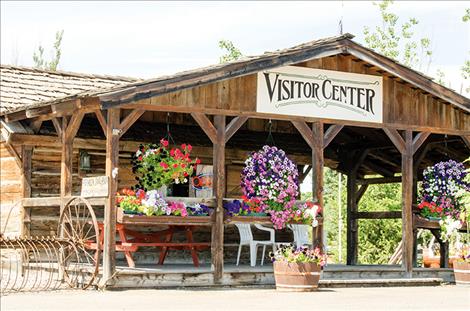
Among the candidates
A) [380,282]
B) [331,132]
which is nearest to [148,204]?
[331,132]

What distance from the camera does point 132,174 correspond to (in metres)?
18.9

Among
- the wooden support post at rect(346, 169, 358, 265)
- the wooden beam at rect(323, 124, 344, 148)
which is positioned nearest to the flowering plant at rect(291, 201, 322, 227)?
the wooden beam at rect(323, 124, 344, 148)

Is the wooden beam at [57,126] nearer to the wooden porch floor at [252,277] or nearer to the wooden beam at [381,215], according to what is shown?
the wooden porch floor at [252,277]

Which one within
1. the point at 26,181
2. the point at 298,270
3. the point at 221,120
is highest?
the point at 221,120

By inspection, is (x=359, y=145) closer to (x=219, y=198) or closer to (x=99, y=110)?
(x=219, y=198)

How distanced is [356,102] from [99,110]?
5003 mm

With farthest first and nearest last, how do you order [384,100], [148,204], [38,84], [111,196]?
[38,84], [384,100], [148,204], [111,196]

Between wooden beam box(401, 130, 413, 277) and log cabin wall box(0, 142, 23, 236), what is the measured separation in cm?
740

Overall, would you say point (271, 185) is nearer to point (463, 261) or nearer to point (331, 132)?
point (331, 132)

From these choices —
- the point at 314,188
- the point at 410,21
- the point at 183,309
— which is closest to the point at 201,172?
the point at 314,188

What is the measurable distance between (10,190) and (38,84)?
278cm

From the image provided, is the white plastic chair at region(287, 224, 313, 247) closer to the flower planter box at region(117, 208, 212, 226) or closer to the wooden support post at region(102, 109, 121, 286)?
the flower planter box at region(117, 208, 212, 226)

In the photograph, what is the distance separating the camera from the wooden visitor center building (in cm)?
1527

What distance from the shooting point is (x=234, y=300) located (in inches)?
527
